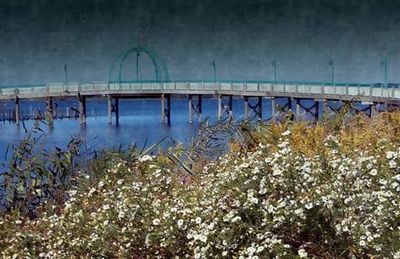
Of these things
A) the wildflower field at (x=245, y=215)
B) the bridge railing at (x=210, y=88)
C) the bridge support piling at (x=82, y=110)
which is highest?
the bridge railing at (x=210, y=88)

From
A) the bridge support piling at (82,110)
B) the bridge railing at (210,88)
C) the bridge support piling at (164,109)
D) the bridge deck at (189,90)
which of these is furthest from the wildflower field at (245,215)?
the bridge support piling at (164,109)

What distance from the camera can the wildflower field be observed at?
712cm

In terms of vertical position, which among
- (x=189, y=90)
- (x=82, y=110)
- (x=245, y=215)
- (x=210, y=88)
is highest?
(x=210, y=88)

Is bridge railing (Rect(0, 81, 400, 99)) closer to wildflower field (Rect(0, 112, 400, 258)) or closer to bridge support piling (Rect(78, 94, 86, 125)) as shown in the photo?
bridge support piling (Rect(78, 94, 86, 125))

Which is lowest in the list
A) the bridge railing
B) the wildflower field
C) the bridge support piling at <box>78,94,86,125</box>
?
the bridge support piling at <box>78,94,86,125</box>

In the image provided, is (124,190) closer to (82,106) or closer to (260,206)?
(260,206)

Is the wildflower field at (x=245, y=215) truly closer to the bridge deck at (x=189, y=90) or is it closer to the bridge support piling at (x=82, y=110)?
the bridge deck at (x=189, y=90)

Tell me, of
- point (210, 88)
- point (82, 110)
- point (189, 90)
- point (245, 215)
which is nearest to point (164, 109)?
point (189, 90)

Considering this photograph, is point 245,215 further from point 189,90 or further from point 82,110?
point 189,90

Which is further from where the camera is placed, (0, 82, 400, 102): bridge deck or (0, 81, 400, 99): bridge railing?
(0, 82, 400, 102): bridge deck

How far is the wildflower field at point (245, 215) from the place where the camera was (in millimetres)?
7125

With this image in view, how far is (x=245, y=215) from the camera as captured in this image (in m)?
7.50

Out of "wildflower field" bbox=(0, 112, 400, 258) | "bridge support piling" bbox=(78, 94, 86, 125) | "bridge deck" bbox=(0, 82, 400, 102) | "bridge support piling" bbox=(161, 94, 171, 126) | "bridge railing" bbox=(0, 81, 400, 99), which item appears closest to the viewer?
"wildflower field" bbox=(0, 112, 400, 258)

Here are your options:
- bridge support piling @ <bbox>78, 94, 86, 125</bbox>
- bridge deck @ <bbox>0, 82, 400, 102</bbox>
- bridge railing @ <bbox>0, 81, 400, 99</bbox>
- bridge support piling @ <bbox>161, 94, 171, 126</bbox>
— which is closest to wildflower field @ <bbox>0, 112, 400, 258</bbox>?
bridge railing @ <bbox>0, 81, 400, 99</bbox>
